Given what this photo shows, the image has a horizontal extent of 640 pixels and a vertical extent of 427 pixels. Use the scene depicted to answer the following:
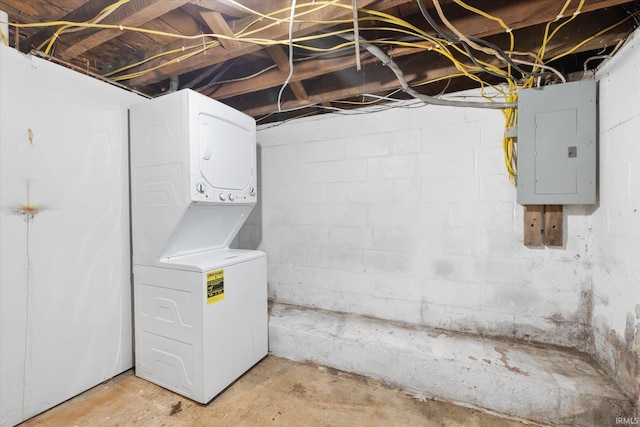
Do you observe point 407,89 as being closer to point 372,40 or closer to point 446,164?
point 372,40

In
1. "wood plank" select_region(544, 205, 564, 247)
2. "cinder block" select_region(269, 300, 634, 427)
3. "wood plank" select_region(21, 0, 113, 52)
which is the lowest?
"cinder block" select_region(269, 300, 634, 427)

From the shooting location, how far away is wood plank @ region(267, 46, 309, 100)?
65.6 inches

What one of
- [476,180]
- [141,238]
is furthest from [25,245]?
[476,180]

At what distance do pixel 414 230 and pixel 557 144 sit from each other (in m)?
1.00

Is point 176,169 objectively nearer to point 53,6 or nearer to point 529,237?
point 53,6

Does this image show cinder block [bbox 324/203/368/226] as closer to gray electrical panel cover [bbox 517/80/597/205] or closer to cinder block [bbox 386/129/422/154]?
cinder block [bbox 386/129/422/154]

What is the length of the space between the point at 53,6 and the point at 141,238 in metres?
1.33

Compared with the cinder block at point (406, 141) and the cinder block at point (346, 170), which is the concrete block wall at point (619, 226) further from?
the cinder block at point (346, 170)

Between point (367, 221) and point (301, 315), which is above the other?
point (367, 221)

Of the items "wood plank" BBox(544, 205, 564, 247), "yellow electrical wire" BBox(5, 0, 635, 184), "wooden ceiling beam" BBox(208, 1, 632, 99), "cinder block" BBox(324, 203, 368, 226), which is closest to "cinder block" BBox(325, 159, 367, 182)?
"cinder block" BBox(324, 203, 368, 226)

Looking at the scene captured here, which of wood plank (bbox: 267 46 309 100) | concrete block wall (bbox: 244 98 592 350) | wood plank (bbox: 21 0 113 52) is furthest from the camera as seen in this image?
concrete block wall (bbox: 244 98 592 350)

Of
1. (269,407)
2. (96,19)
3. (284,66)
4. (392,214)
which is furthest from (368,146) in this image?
(269,407)

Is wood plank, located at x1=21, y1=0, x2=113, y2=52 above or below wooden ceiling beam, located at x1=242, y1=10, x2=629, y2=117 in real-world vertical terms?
above

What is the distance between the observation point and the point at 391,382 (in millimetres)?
1760
